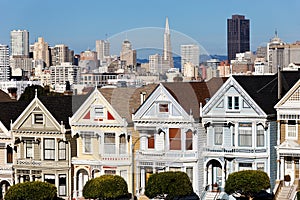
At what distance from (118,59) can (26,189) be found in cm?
812

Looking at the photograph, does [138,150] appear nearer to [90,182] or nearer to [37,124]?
[90,182]

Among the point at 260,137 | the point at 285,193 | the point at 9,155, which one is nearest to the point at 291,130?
the point at 260,137

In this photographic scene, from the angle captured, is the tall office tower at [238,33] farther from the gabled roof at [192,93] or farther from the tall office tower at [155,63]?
the tall office tower at [155,63]

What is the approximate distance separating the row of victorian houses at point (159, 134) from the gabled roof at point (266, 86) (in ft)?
0.18

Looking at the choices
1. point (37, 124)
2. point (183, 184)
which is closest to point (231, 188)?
point (183, 184)

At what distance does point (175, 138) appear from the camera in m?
44.4

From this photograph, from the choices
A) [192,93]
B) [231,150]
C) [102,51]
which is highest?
[102,51]

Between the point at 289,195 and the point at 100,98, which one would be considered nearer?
the point at 289,195

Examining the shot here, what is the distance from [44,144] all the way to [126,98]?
5201mm

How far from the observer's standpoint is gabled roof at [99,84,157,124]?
4606cm

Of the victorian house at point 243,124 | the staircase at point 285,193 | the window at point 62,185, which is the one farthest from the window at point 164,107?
the window at point 62,185

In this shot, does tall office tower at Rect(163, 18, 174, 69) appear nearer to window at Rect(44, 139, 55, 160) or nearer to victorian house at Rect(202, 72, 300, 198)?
victorian house at Rect(202, 72, 300, 198)

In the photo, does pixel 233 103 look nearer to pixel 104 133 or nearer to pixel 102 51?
pixel 104 133

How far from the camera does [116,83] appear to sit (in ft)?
169
